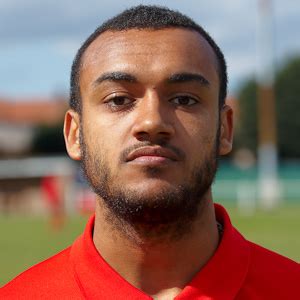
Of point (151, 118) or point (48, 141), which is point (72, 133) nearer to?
point (151, 118)

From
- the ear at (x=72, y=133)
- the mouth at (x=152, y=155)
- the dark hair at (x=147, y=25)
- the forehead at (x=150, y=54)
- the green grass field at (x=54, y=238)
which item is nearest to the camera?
the mouth at (x=152, y=155)

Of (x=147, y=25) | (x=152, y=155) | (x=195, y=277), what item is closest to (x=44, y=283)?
(x=195, y=277)

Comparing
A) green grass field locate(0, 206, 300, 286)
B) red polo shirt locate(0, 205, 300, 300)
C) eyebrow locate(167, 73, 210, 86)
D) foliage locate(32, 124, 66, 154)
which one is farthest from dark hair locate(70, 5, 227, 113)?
foliage locate(32, 124, 66, 154)

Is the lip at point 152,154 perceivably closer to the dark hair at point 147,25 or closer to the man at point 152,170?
the man at point 152,170

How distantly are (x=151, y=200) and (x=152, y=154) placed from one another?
128 mm

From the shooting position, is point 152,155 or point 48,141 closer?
point 152,155

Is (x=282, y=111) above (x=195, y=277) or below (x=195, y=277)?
below

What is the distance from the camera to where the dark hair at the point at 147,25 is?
2.86 m

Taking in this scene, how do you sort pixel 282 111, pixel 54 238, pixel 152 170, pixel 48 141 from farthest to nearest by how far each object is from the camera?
1. pixel 282 111
2. pixel 48 141
3. pixel 54 238
4. pixel 152 170

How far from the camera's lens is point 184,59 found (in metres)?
2.77

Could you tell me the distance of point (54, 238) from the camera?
65.3 ft

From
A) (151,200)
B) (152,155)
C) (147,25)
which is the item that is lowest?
(151,200)

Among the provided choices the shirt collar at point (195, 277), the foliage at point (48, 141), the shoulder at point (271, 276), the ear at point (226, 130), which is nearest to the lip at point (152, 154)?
the ear at point (226, 130)

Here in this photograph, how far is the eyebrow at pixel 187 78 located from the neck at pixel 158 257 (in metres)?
0.35
